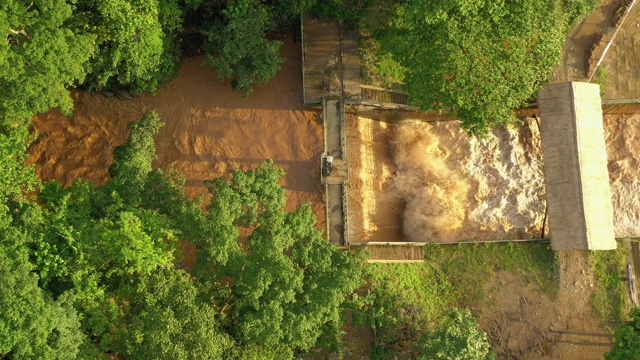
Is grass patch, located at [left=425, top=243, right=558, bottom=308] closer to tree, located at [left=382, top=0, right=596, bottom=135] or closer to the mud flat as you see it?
tree, located at [left=382, top=0, right=596, bottom=135]

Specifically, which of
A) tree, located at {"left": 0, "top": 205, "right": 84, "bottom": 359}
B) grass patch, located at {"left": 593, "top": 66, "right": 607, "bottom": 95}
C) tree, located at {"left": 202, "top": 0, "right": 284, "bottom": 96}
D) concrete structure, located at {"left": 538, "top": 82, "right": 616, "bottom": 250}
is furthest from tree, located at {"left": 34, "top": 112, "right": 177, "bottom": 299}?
grass patch, located at {"left": 593, "top": 66, "right": 607, "bottom": 95}

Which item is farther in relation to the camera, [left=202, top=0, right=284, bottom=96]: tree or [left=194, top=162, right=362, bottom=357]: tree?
[left=202, top=0, right=284, bottom=96]: tree

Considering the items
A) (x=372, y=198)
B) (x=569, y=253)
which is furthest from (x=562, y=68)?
(x=372, y=198)

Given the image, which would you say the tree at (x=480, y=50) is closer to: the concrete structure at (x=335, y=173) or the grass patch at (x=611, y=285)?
the concrete structure at (x=335, y=173)

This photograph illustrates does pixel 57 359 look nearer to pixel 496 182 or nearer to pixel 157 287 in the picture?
pixel 157 287

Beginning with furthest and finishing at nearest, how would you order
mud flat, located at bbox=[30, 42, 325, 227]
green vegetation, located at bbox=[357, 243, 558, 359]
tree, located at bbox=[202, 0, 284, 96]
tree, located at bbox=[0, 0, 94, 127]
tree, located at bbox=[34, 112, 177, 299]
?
mud flat, located at bbox=[30, 42, 325, 227]
tree, located at bbox=[202, 0, 284, 96]
green vegetation, located at bbox=[357, 243, 558, 359]
tree, located at bbox=[0, 0, 94, 127]
tree, located at bbox=[34, 112, 177, 299]

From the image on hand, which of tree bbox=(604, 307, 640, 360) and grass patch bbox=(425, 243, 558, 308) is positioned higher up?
grass patch bbox=(425, 243, 558, 308)

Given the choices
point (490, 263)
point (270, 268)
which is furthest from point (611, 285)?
point (270, 268)
